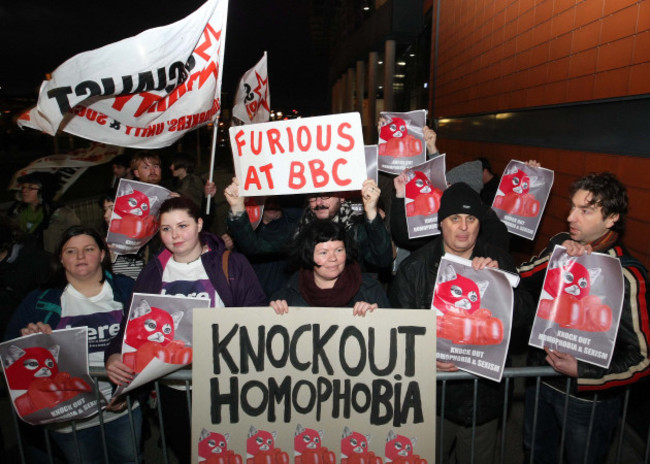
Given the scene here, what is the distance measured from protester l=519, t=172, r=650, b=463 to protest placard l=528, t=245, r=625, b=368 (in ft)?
0.21

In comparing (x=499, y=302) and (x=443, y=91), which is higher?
(x=443, y=91)

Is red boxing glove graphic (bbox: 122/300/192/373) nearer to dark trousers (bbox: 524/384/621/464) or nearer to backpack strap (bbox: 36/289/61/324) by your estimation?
backpack strap (bbox: 36/289/61/324)

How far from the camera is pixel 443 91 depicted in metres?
10.7

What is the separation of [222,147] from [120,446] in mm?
50264

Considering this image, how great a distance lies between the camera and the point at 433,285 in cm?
285

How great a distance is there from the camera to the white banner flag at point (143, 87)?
306 cm

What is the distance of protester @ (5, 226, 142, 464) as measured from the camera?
2799 mm

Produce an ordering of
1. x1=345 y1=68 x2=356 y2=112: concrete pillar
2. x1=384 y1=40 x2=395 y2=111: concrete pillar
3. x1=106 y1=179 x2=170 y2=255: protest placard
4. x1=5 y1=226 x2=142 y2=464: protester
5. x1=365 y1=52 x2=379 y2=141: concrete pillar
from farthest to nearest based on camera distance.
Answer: x1=345 y1=68 x2=356 y2=112: concrete pillar
x1=365 y1=52 x2=379 y2=141: concrete pillar
x1=384 y1=40 x2=395 y2=111: concrete pillar
x1=106 y1=179 x2=170 y2=255: protest placard
x1=5 y1=226 x2=142 y2=464: protester

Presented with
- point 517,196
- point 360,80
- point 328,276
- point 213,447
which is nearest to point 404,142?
point 517,196

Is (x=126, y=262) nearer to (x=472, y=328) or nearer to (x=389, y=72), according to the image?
(x=472, y=328)

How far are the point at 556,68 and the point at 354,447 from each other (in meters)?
4.89

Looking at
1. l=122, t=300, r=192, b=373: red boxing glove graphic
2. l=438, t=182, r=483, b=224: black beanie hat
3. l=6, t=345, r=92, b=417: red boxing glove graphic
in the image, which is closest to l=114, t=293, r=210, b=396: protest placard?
l=122, t=300, r=192, b=373: red boxing glove graphic

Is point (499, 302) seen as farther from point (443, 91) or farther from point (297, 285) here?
point (443, 91)

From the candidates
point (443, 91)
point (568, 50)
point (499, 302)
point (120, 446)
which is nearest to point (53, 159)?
point (120, 446)
